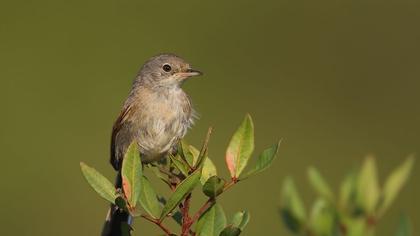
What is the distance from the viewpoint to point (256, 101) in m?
13.3

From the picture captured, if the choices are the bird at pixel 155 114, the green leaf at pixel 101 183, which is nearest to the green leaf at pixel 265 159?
the green leaf at pixel 101 183

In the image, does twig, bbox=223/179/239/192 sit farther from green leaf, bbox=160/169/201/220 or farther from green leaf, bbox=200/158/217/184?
green leaf, bbox=200/158/217/184

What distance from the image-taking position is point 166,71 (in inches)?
238

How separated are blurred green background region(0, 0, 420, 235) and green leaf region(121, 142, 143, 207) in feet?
22.1

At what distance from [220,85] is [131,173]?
10.2 metres

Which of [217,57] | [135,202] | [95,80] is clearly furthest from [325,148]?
[135,202]

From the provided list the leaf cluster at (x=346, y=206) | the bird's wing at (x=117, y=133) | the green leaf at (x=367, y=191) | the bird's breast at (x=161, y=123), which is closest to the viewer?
the leaf cluster at (x=346, y=206)

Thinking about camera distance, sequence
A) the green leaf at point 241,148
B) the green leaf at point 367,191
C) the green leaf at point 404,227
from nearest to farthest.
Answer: the green leaf at point 404,227, the green leaf at point 367,191, the green leaf at point 241,148

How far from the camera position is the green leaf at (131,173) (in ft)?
10.3

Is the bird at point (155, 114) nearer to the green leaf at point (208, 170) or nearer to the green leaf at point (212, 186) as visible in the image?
the green leaf at point (208, 170)

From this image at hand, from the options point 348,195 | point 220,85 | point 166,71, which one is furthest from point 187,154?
point 220,85

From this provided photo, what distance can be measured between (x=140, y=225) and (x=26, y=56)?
15.0ft

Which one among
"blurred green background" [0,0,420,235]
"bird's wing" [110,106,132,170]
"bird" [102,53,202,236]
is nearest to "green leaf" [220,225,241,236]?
"bird" [102,53,202,236]

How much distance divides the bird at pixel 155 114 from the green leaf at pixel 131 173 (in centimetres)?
219
